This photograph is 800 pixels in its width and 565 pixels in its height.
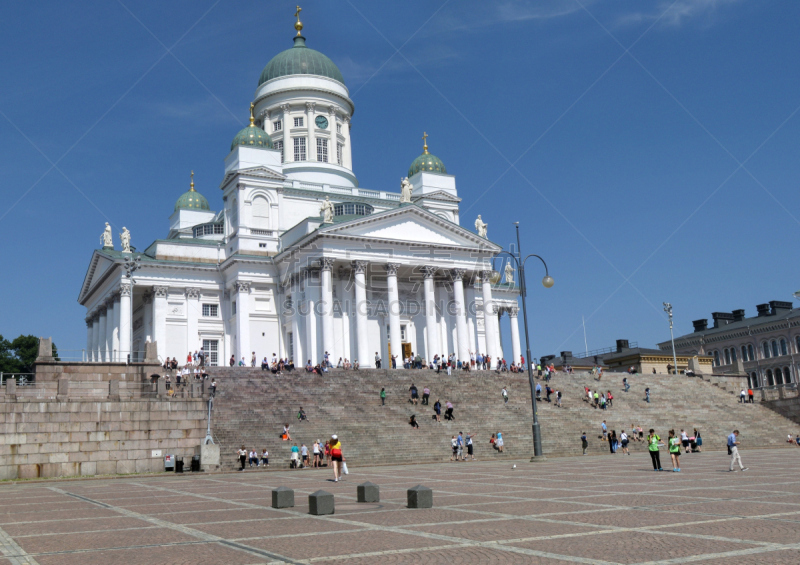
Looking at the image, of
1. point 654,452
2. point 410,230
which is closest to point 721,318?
point 410,230

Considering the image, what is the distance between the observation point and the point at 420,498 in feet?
51.9

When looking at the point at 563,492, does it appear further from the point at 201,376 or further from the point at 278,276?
the point at 278,276

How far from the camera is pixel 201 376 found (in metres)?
42.3

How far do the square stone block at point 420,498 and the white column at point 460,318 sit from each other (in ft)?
144

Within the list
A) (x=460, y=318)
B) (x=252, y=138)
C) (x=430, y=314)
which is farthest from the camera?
(x=252, y=138)

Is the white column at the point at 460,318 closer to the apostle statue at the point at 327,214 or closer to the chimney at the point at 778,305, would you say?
the apostle statue at the point at 327,214

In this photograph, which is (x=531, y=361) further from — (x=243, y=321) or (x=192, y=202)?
(x=192, y=202)

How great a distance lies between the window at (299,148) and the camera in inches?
2938

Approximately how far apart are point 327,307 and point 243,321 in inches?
323

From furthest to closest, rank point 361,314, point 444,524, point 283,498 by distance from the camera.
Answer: point 361,314 < point 283,498 < point 444,524

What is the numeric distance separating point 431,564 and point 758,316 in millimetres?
94908

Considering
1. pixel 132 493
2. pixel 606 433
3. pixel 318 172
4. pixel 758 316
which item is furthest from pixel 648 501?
pixel 758 316

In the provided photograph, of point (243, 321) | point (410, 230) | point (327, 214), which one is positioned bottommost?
point (243, 321)

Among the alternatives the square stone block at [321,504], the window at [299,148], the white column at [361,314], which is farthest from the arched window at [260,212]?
the square stone block at [321,504]
